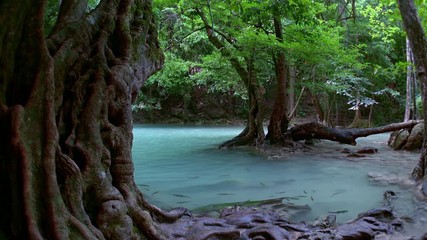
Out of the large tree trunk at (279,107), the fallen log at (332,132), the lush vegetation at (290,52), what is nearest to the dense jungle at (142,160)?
the lush vegetation at (290,52)

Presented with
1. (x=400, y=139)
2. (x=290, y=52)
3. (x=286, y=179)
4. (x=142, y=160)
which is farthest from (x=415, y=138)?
(x=142, y=160)

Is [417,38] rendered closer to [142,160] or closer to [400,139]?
[400,139]

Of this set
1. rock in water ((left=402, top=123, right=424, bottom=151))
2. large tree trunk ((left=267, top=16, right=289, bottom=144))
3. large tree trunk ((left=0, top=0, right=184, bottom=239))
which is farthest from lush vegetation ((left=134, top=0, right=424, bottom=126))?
large tree trunk ((left=0, top=0, right=184, bottom=239))

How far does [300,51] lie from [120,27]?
701cm

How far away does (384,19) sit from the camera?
22.3 metres

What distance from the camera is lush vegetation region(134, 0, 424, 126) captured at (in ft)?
34.4

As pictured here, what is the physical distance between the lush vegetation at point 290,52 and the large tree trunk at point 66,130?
9.07ft

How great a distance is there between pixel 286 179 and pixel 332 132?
5.83 m

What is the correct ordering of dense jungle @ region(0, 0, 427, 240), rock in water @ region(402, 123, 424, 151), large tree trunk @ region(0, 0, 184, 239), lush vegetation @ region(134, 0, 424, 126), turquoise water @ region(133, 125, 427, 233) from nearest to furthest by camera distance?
1. large tree trunk @ region(0, 0, 184, 239)
2. dense jungle @ region(0, 0, 427, 240)
3. turquoise water @ region(133, 125, 427, 233)
4. lush vegetation @ region(134, 0, 424, 126)
5. rock in water @ region(402, 123, 424, 151)

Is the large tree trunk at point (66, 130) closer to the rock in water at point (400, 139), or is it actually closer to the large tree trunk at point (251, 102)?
the large tree trunk at point (251, 102)

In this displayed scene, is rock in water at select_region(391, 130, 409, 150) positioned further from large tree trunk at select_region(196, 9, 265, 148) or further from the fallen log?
large tree trunk at select_region(196, 9, 265, 148)

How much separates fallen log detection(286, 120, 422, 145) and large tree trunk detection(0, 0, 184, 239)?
9.48 metres

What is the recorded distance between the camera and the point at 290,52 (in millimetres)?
10773

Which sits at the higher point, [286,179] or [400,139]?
[400,139]
